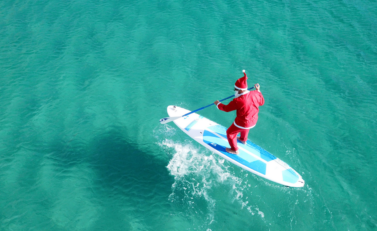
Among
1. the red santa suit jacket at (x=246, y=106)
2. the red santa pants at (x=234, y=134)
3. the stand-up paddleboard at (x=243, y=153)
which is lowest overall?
the stand-up paddleboard at (x=243, y=153)

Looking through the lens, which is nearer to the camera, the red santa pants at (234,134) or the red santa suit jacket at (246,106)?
the red santa suit jacket at (246,106)

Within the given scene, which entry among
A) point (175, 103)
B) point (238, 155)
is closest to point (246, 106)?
point (238, 155)

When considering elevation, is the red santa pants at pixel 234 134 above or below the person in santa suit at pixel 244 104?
below

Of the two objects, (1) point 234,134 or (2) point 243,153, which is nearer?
(1) point 234,134

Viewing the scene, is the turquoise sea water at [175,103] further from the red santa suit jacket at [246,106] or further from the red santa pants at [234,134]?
the red santa suit jacket at [246,106]

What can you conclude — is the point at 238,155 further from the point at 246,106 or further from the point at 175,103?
the point at 175,103

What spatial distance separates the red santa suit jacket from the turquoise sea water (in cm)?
320

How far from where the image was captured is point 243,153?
1176cm

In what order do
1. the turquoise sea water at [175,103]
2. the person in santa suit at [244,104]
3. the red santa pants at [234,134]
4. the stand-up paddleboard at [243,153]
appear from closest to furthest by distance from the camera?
the person in santa suit at [244,104]
the red santa pants at [234,134]
the stand-up paddleboard at [243,153]
the turquoise sea water at [175,103]

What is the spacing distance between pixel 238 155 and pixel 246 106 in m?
2.85

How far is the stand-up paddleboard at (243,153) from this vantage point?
10953mm

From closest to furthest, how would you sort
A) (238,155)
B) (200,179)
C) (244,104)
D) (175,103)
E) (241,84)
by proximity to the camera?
1. (241,84)
2. (244,104)
3. (238,155)
4. (200,179)
5. (175,103)

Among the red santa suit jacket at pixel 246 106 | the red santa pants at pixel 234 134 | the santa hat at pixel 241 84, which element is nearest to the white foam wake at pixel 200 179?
the red santa pants at pixel 234 134

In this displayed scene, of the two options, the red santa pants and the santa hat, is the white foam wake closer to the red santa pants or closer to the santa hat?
the red santa pants
